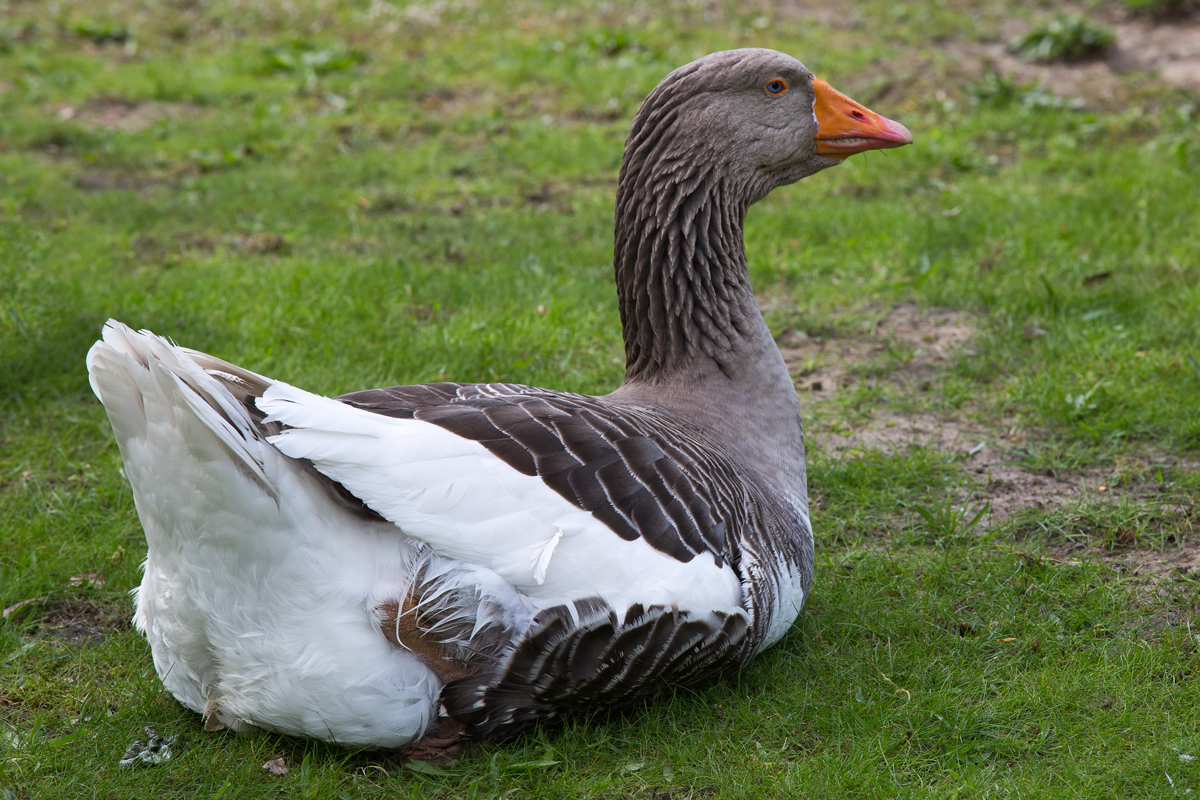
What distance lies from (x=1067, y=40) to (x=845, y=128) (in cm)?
686

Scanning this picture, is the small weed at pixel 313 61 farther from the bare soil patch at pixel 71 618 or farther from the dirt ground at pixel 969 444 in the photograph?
the bare soil patch at pixel 71 618

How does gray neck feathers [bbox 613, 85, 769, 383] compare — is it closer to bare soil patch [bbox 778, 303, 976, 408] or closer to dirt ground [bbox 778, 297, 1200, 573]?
dirt ground [bbox 778, 297, 1200, 573]

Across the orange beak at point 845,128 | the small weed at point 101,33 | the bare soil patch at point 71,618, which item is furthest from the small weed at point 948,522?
the small weed at point 101,33

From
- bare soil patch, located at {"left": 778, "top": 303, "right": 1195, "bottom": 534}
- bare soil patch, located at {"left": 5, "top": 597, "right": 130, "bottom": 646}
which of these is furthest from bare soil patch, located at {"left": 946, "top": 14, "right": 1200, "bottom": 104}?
bare soil patch, located at {"left": 5, "top": 597, "right": 130, "bottom": 646}

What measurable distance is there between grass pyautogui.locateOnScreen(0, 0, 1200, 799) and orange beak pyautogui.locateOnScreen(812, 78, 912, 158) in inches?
54.7

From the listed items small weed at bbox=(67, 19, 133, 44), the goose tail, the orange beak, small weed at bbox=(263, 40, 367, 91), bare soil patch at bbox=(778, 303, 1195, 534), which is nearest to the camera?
the goose tail

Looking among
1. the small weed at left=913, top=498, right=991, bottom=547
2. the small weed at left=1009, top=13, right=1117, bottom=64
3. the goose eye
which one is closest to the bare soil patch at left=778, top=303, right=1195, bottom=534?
the small weed at left=913, top=498, right=991, bottom=547

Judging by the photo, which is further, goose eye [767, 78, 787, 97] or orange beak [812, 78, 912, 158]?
orange beak [812, 78, 912, 158]

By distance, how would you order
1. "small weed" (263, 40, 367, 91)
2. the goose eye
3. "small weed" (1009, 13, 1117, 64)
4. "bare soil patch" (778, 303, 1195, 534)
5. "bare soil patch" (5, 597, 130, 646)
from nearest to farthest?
"bare soil patch" (5, 597, 130, 646)
the goose eye
"bare soil patch" (778, 303, 1195, 534)
"small weed" (1009, 13, 1117, 64)
"small weed" (263, 40, 367, 91)

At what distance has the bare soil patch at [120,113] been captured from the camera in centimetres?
888

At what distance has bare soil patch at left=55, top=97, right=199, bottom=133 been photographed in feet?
29.1

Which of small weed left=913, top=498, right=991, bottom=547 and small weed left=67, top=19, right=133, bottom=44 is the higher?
small weed left=67, top=19, right=133, bottom=44

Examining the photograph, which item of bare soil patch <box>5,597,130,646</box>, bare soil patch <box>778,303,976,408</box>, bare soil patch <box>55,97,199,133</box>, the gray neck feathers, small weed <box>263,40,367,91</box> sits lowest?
bare soil patch <box>5,597,130,646</box>

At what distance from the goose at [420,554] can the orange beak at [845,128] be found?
138 cm
